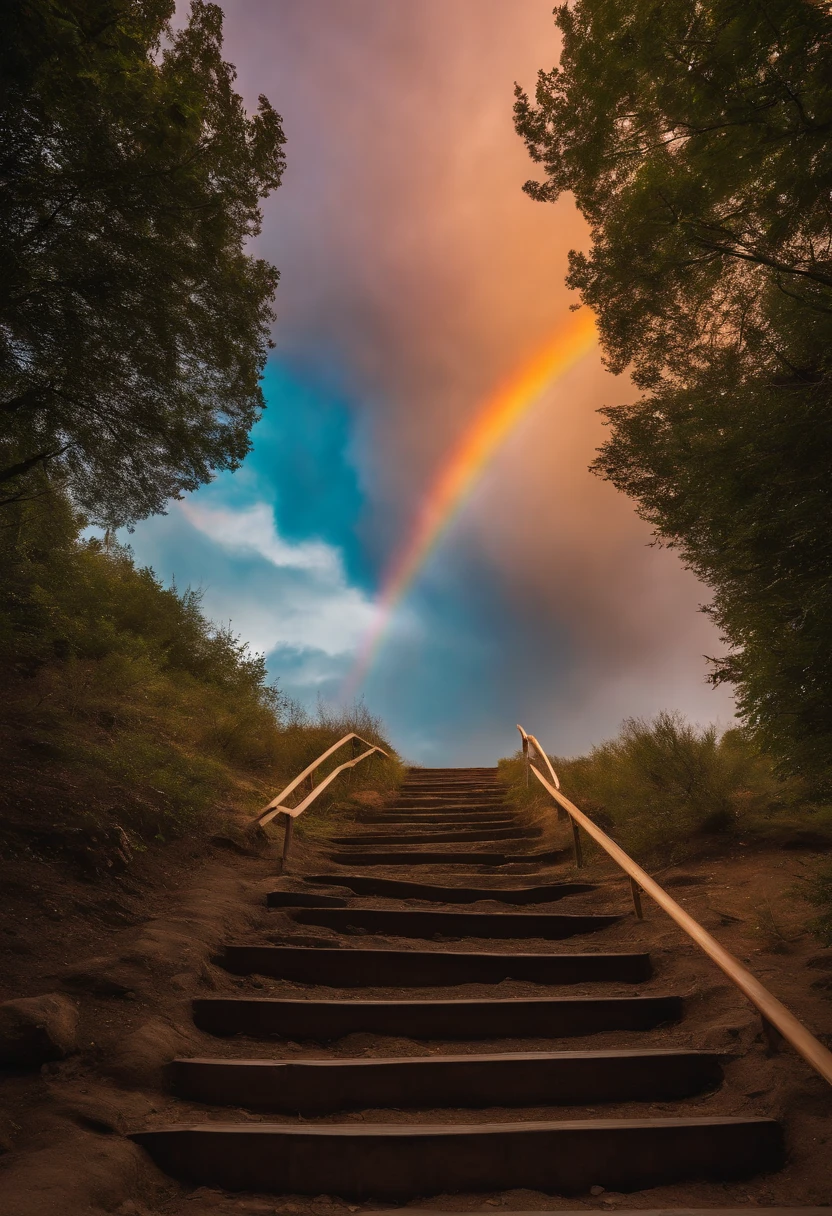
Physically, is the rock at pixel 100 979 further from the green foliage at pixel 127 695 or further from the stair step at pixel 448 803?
the stair step at pixel 448 803

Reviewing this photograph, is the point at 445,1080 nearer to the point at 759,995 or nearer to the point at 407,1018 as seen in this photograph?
the point at 407,1018

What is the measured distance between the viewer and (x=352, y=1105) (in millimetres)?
2350

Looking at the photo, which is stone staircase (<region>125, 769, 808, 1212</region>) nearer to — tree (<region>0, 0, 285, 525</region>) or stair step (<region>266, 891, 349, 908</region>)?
stair step (<region>266, 891, 349, 908</region>)

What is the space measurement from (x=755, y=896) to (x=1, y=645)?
6.73 m

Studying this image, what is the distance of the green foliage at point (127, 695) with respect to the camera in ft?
16.9

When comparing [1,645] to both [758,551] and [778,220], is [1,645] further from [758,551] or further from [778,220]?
[778,220]

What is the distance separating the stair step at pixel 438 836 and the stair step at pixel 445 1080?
13.7ft

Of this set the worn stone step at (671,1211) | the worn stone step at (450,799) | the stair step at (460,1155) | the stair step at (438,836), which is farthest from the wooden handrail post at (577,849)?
the worn stone step at (671,1211)

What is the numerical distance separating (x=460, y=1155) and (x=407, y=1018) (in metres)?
0.87

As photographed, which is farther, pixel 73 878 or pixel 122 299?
pixel 122 299

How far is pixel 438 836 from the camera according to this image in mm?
6711

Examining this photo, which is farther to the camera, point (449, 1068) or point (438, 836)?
point (438, 836)

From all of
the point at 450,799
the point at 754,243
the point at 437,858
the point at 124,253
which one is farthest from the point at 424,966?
the point at 450,799

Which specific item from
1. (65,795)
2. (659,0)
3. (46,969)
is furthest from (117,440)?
(659,0)
